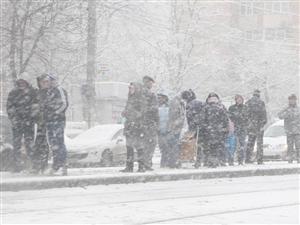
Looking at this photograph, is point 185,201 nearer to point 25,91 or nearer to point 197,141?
point 25,91

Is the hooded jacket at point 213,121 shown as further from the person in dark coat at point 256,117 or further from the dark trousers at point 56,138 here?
the dark trousers at point 56,138

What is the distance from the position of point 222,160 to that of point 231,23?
2622cm

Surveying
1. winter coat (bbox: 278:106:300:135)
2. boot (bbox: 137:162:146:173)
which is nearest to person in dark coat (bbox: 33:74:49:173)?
boot (bbox: 137:162:146:173)

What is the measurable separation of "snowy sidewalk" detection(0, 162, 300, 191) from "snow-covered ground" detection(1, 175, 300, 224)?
0.22 metres

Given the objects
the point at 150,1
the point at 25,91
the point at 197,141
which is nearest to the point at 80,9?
the point at 197,141

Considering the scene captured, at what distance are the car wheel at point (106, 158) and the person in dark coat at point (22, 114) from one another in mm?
6029

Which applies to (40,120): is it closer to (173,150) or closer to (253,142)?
(173,150)

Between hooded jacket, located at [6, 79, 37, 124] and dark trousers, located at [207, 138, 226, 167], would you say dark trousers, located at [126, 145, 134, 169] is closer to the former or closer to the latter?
hooded jacket, located at [6, 79, 37, 124]

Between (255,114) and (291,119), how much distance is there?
155 centimetres

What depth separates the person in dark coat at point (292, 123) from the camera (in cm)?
1734

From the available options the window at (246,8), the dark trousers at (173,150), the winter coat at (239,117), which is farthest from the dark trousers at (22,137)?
the window at (246,8)

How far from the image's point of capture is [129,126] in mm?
13117

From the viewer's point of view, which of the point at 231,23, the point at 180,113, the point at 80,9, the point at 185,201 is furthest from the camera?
the point at 231,23

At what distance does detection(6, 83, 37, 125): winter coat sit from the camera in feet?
40.2
